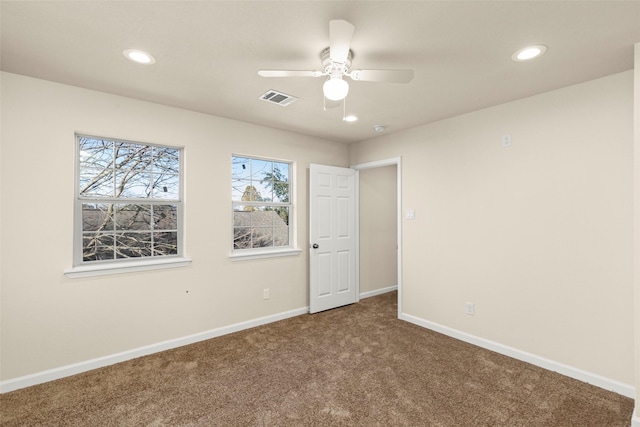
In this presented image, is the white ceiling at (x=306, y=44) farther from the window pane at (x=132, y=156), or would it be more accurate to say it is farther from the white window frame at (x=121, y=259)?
the white window frame at (x=121, y=259)

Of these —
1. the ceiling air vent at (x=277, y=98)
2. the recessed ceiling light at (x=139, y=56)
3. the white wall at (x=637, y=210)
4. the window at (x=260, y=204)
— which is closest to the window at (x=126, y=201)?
the window at (x=260, y=204)

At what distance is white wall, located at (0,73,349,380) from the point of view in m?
2.41

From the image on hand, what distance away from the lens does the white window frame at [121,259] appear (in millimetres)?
2719

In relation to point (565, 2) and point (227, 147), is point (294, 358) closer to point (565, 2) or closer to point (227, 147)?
point (227, 147)

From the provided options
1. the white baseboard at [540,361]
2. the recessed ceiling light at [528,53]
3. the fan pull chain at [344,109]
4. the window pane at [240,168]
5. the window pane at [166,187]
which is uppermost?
the fan pull chain at [344,109]

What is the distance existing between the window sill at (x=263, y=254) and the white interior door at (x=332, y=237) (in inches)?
A: 10.6

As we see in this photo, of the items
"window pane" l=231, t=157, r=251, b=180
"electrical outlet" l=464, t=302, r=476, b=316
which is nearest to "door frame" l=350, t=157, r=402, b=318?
"electrical outlet" l=464, t=302, r=476, b=316

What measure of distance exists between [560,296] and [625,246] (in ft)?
2.03

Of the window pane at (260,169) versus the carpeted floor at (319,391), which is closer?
the carpeted floor at (319,391)

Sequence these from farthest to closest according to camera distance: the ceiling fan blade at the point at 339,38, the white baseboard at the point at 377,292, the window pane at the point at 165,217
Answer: the white baseboard at the point at 377,292 < the window pane at the point at 165,217 < the ceiling fan blade at the point at 339,38

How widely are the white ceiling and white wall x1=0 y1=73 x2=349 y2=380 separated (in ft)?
0.93

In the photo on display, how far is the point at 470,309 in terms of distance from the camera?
3293 mm

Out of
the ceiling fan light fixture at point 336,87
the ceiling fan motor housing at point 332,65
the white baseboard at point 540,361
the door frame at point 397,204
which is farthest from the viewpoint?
the door frame at point 397,204

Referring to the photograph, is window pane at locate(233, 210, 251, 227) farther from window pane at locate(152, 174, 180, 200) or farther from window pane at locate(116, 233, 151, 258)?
window pane at locate(116, 233, 151, 258)
